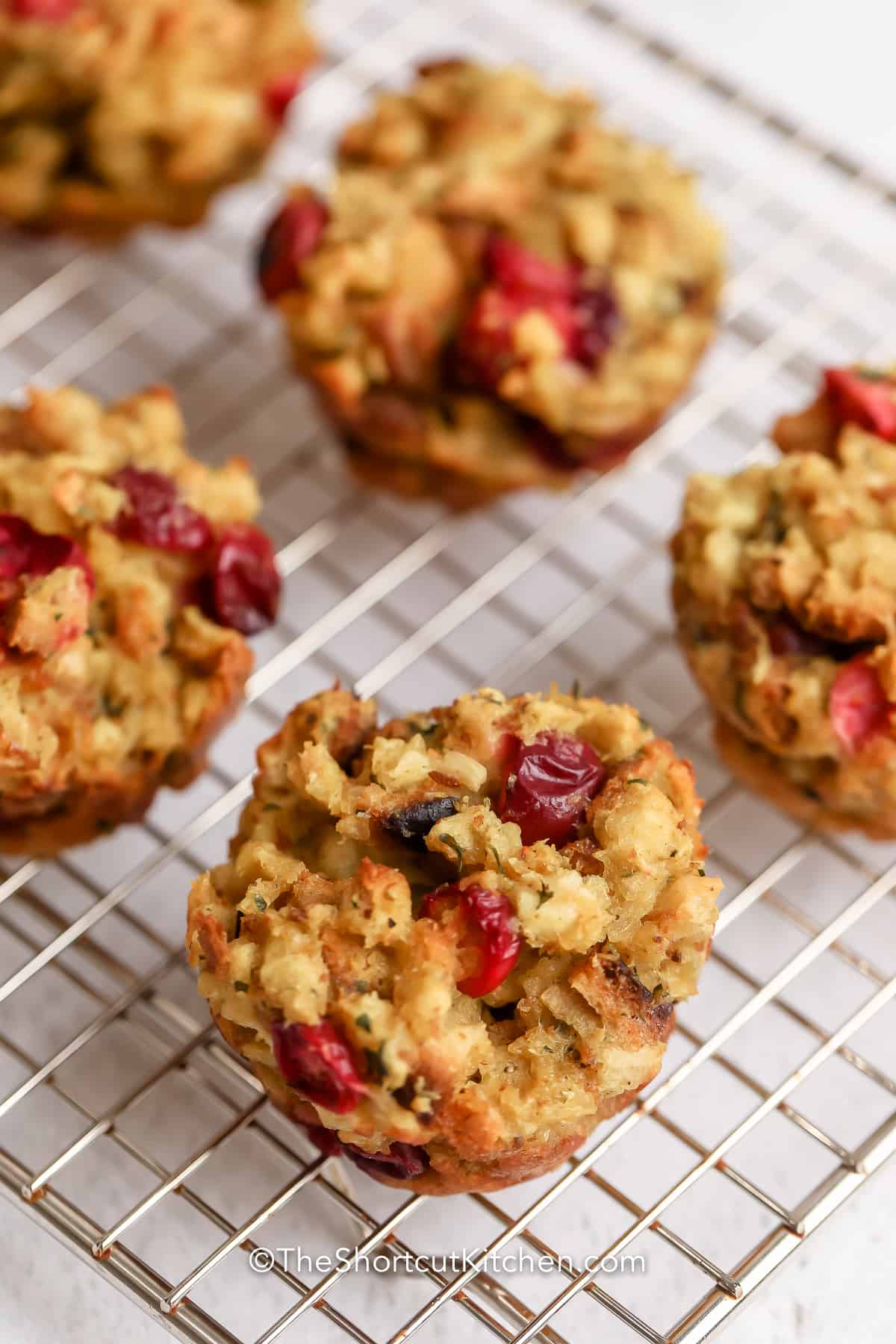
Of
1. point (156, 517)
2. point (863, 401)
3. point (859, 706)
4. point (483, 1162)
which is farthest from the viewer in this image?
point (863, 401)

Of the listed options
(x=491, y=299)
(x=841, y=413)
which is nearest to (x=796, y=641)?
(x=841, y=413)

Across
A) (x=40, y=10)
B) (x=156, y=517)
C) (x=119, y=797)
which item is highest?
(x=40, y=10)

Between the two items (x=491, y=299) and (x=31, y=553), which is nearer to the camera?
(x=31, y=553)

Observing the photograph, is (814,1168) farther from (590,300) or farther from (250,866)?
(590,300)

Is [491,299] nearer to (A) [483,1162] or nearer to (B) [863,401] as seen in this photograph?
(B) [863,401]

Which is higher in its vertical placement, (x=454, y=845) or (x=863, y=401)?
(x=863, y=401)

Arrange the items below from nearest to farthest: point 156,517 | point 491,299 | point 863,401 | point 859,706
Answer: point 859,706
point 156,517
point 863,401
point 491,299

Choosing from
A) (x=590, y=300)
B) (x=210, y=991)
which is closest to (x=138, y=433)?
(x=590, y=300)
